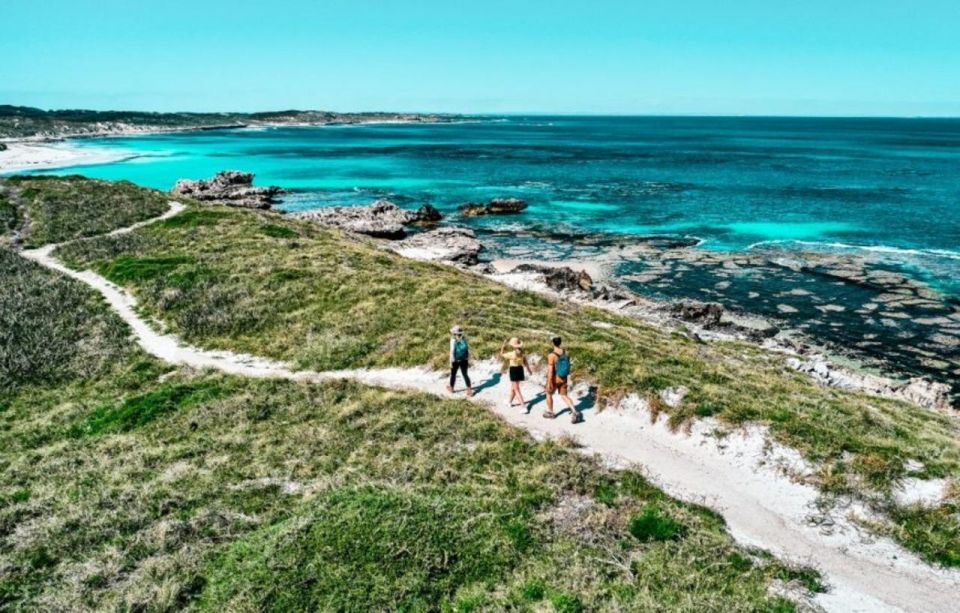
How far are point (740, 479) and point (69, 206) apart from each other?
2352 inches

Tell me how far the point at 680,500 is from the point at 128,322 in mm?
25951

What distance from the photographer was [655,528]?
12516 mm

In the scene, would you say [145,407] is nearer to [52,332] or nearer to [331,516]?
[331,516]

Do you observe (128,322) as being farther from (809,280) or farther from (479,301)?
(809,280)

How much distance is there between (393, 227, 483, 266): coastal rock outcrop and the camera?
1993 inches

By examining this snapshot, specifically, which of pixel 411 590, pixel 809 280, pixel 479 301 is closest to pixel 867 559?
pixel 411 590

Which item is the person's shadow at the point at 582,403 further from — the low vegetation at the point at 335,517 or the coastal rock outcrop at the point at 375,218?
the coastal rock outcrop at the point at 375,218

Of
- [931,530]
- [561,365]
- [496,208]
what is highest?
[561,365]

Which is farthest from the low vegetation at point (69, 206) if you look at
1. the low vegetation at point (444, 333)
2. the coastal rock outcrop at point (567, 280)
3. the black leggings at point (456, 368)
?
the black leggings at point (456, 368)

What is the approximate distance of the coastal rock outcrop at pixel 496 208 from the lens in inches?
2852

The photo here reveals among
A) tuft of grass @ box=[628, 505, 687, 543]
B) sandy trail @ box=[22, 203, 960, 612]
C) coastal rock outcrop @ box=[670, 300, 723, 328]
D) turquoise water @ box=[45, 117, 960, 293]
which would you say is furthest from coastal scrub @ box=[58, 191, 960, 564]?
turquoise water @ box=[45, 117, 960, 293]

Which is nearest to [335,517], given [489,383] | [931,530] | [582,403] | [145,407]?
[489,383]

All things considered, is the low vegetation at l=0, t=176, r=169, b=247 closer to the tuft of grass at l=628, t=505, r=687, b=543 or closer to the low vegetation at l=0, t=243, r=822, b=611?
the low vegetation at l=0, t=243, r=822, b=611

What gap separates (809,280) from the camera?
144 feet
